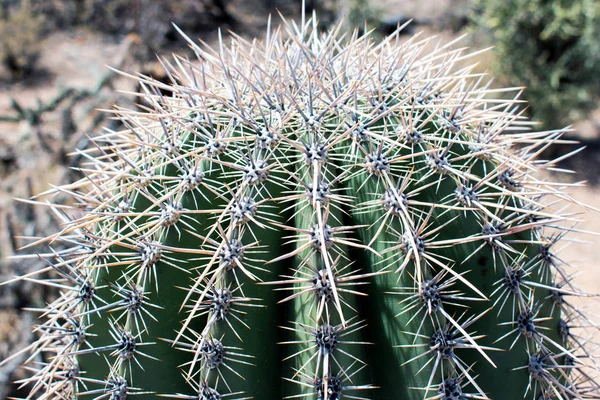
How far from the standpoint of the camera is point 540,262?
1852mm

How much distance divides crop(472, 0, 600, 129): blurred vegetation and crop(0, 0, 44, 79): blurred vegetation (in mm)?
9970

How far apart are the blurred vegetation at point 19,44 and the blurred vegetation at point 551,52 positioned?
9970 mm

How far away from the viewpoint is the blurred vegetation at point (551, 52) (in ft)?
25.9

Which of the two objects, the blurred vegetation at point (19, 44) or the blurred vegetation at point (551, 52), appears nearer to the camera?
the blurred vegetation at point (551, 52)

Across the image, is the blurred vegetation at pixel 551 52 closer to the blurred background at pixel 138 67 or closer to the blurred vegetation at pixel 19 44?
the blurred background at pixel 138 67

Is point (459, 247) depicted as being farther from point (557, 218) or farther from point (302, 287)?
point (302, 287)

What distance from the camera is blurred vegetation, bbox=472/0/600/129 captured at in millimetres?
7906

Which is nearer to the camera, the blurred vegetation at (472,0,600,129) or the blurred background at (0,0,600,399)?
the blurred background at (0,0,600,399)

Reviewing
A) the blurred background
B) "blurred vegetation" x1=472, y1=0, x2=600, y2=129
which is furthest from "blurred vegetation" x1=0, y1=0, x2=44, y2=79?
"blurred vegetation" x1=472, y1=0, x2=600, y2=129

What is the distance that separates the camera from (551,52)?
8.59 metres

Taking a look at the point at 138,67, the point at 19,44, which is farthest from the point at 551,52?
the point at 19,44

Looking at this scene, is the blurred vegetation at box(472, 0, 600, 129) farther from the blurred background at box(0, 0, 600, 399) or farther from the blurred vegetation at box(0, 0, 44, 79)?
the blurred vegetation at box(0, 0, 44, 79)

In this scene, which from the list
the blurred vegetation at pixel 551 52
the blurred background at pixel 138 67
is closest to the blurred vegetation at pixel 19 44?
the blurred background at pixel 138 67

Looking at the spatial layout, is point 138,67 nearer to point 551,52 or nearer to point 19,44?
point 19,44
